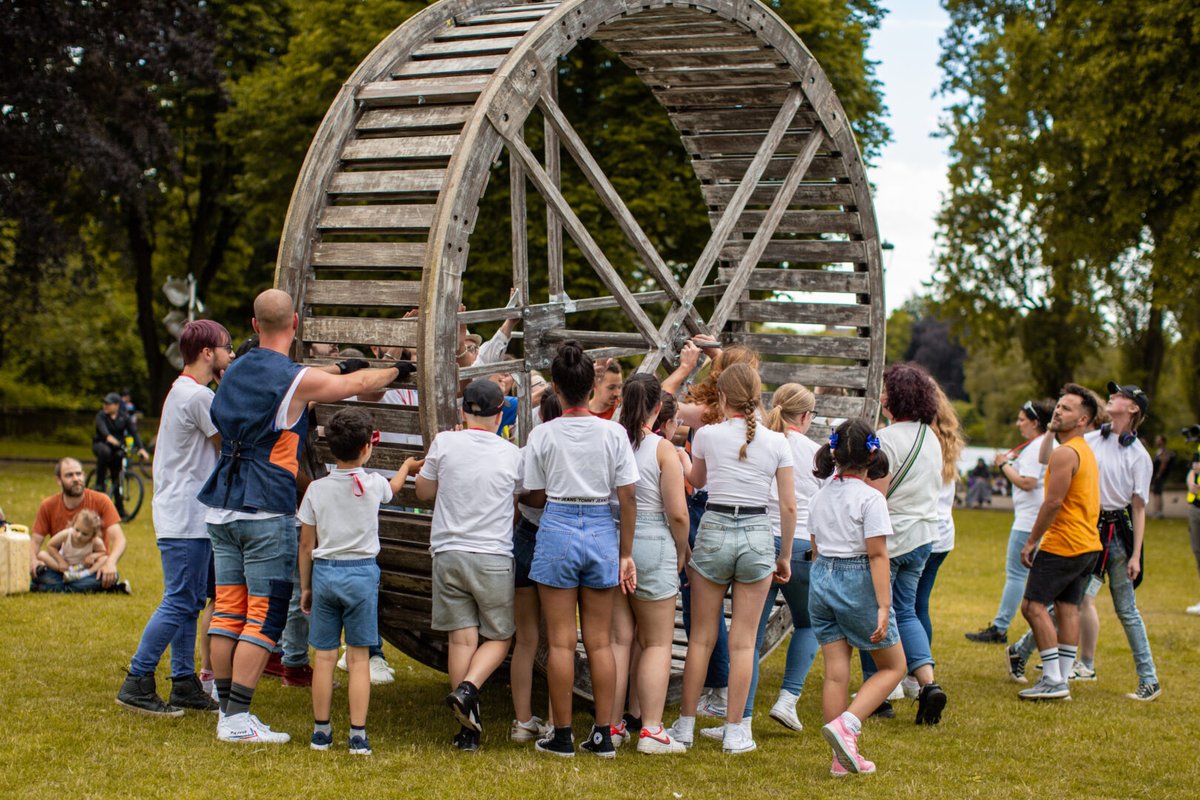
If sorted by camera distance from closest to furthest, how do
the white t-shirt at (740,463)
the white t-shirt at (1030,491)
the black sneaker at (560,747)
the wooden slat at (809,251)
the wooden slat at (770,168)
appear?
the black sneaker at (560,747)
the white t-shirt at (740,463)
the white t-shirt at (1030,491)
the wooden slat at (770,168)
the wooden slat at (809,251)

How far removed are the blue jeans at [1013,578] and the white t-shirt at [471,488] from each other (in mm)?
4799

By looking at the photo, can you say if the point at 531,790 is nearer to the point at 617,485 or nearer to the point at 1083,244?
the point at 617,485

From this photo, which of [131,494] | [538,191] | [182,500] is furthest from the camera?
[131,494]

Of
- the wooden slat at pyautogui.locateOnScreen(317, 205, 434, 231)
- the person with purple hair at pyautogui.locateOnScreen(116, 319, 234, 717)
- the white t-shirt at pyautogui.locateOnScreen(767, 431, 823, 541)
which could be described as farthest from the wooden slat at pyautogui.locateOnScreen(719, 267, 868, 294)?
the person with purple hair at pyautogui.locateOnScreen(116, 319, 234, 717)

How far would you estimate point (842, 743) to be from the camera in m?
6.12

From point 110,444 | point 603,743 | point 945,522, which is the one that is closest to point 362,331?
point 603,743

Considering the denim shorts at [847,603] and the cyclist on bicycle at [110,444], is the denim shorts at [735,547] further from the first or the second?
the cyclist on bicycle at [110,444]

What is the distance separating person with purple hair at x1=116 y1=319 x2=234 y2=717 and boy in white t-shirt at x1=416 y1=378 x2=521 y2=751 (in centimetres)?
131

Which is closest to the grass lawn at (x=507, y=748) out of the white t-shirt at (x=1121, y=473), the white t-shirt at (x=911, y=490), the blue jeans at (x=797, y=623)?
the blue jeans at (x=797, y=623)

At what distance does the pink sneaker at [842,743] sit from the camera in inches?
Answer: 241

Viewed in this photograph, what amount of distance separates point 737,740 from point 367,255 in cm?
312

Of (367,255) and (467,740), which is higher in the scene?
(367,255)

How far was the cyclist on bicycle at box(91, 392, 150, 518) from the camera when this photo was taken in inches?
645

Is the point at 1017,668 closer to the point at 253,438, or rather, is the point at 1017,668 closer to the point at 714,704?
the point at 714,704
